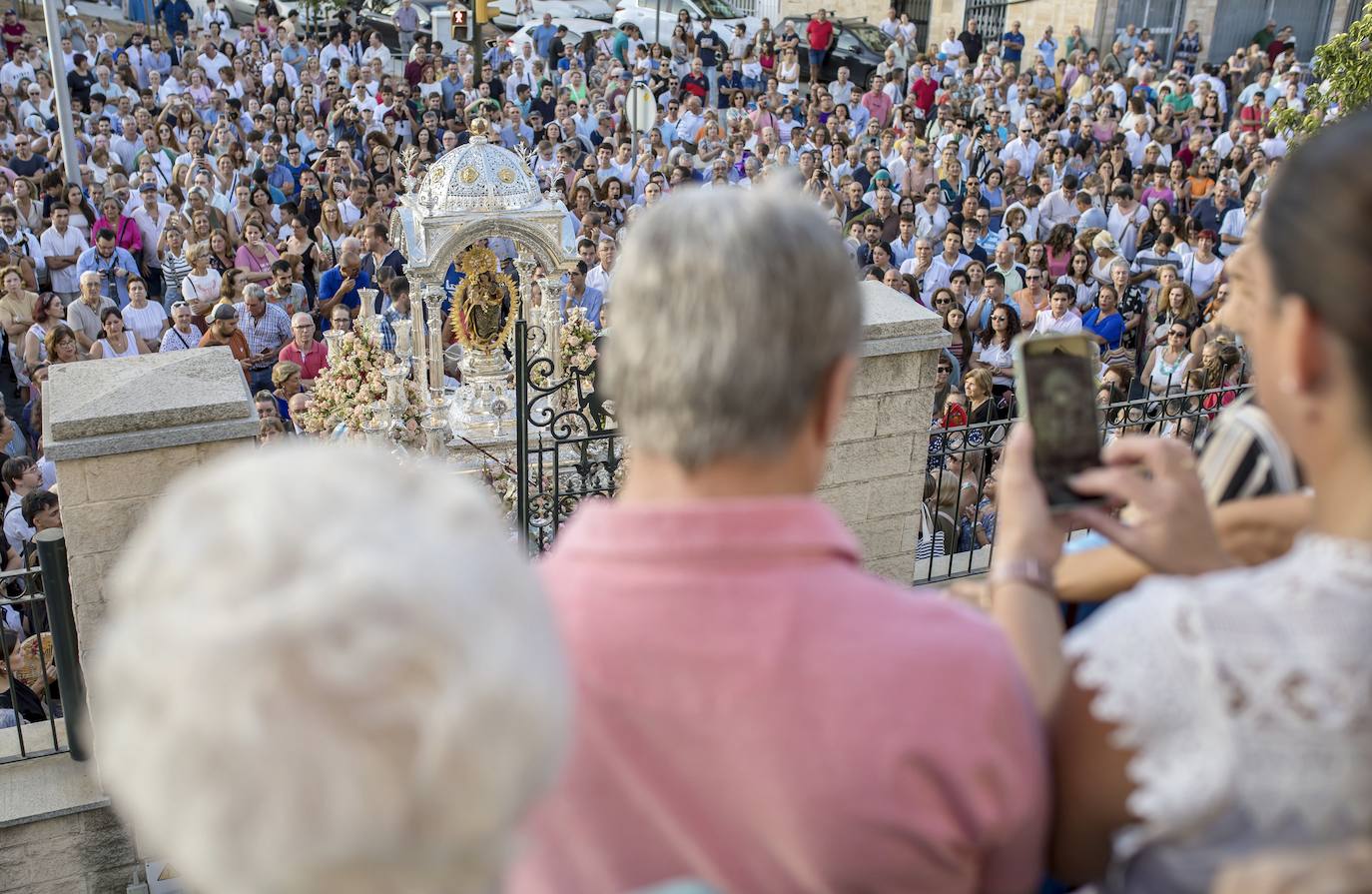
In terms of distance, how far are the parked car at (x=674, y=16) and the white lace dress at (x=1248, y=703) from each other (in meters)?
19.2

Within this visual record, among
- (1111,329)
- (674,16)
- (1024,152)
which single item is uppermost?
(674,16)

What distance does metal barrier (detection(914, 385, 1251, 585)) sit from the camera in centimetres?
529

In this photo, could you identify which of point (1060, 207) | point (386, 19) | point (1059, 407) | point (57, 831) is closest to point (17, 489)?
point (57, 831)

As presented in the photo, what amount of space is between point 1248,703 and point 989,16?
24.0 m

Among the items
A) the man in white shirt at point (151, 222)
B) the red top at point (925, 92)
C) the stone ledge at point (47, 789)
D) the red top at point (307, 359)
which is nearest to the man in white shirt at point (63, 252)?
the man in white shirt at point (151, 222)

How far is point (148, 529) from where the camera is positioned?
954 millimetres

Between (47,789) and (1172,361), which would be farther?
(1172,361)

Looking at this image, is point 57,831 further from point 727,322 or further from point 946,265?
point 946,265

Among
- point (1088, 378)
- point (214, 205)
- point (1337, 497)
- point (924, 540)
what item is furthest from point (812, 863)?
point (214, 205)

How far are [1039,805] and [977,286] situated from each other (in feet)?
28.4

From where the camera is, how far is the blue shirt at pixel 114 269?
9773 millimetres

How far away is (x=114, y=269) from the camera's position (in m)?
9.89

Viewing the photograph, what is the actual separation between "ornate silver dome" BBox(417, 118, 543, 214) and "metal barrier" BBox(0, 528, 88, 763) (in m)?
2.90

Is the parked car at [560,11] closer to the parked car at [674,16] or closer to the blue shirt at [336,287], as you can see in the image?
the parked car at [674,16]
